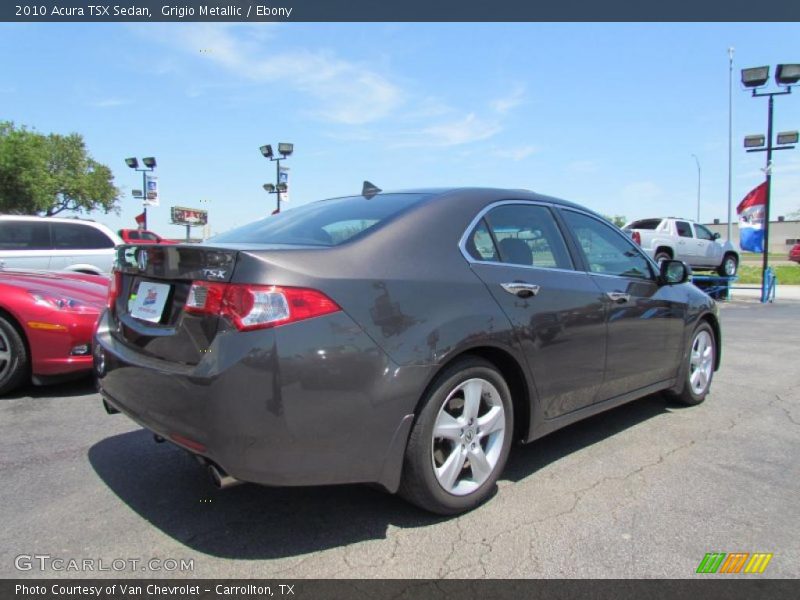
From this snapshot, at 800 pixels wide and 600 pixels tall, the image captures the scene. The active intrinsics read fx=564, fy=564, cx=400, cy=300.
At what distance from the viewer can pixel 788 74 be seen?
1517cm

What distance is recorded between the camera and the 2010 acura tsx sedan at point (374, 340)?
2.21 meters

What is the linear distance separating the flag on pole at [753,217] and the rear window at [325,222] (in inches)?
686

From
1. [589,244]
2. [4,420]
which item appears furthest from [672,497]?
[4,420]

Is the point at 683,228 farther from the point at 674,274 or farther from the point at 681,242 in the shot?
the point at 674,274

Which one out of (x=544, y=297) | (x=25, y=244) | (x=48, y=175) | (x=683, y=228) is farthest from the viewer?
(x=48, y=175)

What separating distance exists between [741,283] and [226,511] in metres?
25.3

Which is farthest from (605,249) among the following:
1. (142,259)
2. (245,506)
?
(142,259)

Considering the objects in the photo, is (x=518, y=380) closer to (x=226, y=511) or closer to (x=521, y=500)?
(x=521, y=500)

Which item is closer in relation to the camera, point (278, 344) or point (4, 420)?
point (278, 344)

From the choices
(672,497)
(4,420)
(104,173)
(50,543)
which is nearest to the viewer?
(50,543)

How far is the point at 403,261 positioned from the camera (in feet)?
8.46

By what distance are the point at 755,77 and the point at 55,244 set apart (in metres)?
17.6

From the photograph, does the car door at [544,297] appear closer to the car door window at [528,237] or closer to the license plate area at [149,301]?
the car door window at [528,237]
